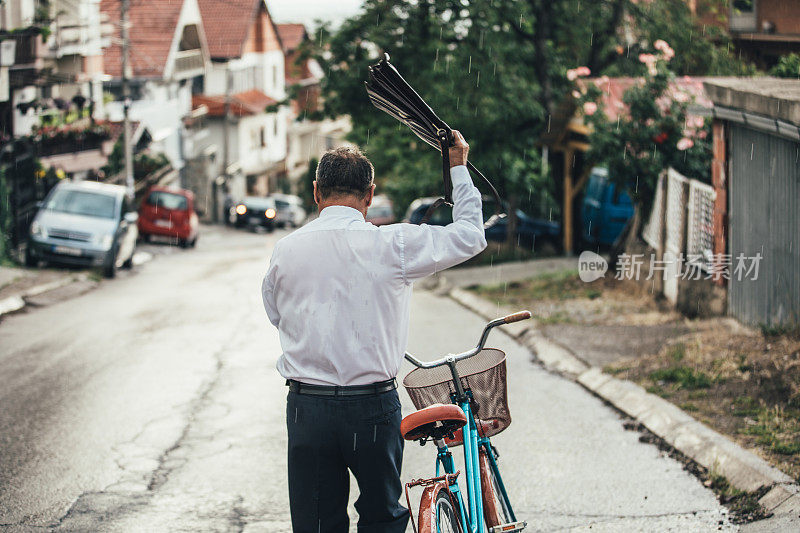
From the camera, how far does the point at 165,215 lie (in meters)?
29.5

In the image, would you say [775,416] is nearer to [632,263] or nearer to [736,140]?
[736,140]

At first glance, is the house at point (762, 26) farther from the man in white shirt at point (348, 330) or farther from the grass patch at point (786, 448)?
the man in white shirt at point (348, 330)

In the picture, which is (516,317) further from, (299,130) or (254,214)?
(299,130)

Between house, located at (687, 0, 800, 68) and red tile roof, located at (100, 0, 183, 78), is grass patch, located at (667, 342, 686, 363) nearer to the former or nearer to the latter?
house, located at (687, 0, 800, 68)

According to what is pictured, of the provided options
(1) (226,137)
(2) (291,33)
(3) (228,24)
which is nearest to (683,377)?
(1) (226,137)

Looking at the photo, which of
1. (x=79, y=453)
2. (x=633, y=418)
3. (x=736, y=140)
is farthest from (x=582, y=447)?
(x=736, y=140)

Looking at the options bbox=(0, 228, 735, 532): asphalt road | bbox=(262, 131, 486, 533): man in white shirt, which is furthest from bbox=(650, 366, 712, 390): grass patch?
bbox=(262, 131, 486, 533): man in white shirt

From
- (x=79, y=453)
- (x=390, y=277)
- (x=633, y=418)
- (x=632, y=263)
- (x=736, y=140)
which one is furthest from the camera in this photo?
(x=632, y=263)

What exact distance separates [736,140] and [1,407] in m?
8.20

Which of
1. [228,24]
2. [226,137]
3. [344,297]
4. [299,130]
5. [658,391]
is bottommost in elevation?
[658,391]

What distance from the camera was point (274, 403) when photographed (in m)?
8.27

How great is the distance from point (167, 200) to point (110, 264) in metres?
10.7

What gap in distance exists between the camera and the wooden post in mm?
21250

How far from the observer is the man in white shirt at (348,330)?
343cm
